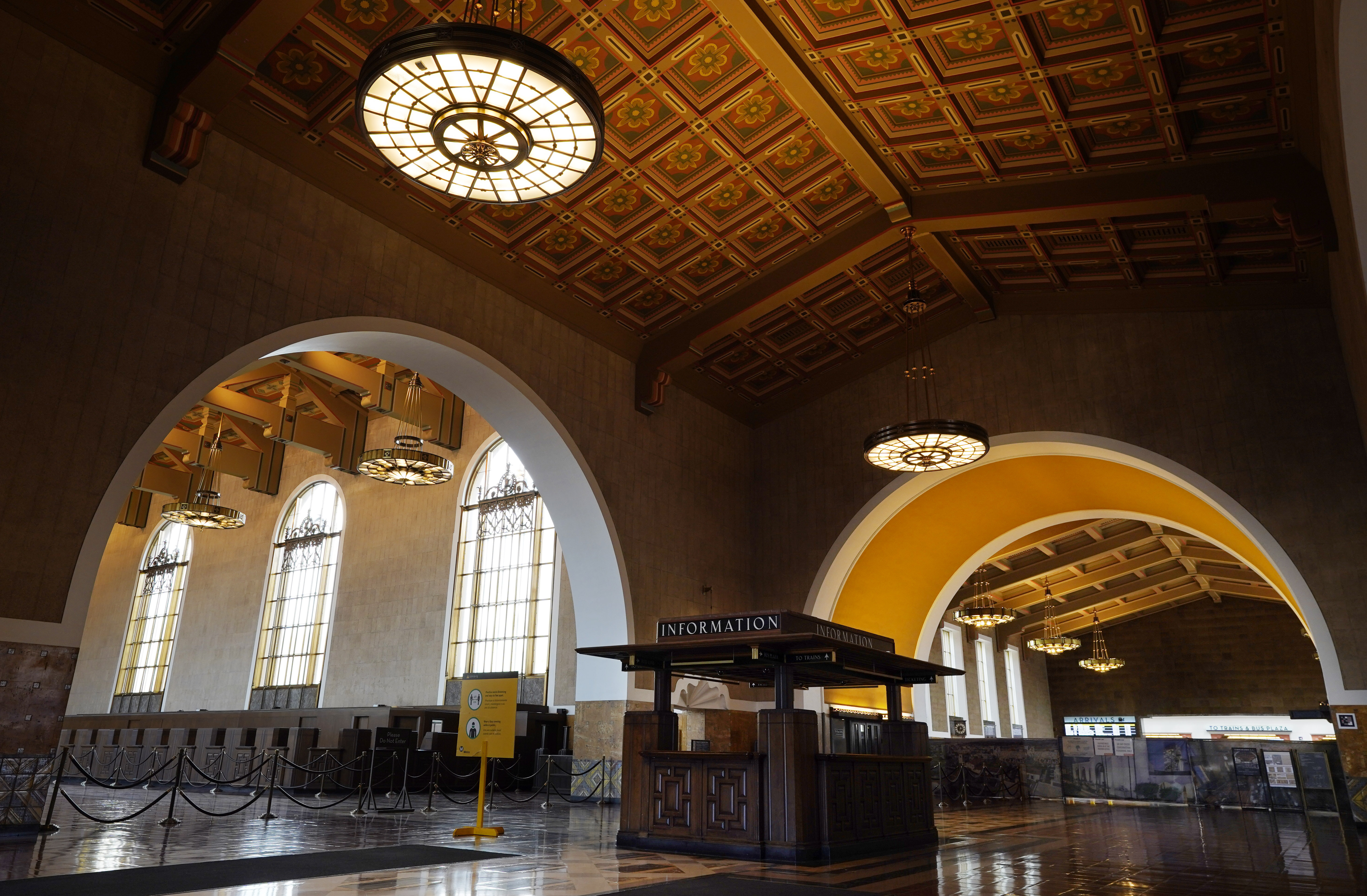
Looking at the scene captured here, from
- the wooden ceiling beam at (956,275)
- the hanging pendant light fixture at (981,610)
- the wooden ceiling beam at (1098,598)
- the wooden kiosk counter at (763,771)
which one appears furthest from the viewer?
the wooden ceiling beam at (1098,598)

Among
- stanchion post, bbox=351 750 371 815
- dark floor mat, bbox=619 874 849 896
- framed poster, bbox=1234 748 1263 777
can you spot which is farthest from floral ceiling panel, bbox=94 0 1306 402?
framed poster, bbox=1234 748 1263 777

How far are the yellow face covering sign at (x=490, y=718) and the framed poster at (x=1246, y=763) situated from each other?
14.1 m

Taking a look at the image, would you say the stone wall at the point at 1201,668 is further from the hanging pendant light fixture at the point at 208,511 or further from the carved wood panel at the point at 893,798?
the hanging pendant light fixture at the point at 208,511

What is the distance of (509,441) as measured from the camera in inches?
491

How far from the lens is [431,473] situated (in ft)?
54.4

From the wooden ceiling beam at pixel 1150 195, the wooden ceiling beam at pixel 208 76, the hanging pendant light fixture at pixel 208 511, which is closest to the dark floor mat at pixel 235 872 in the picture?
the wooden ceiling beam at pixel 208 76

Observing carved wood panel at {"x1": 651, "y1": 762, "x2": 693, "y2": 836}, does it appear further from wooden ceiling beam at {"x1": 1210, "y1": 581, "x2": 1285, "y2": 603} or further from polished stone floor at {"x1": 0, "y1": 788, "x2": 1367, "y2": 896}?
wooden ceiling beam at {"x1": 1210, "y1": 581, "x2": 1285, "y2": 603}

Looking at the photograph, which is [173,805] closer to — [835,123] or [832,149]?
[835,123]

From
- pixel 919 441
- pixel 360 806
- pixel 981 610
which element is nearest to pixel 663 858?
pixel 360 806

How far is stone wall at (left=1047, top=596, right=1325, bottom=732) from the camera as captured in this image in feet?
93.1

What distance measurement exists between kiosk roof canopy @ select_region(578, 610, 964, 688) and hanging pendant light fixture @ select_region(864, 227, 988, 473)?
3.09m

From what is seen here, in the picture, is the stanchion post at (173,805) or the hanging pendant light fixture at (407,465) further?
the hanging pendant light fixture at (407,465)

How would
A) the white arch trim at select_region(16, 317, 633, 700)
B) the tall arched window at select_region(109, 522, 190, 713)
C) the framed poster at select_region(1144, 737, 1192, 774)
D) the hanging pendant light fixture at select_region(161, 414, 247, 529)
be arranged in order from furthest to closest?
the tall arched window at select_region(109, 522, 190, 713) < the hanging pendant light fixture at select_region(161, 414, 247, 529) < the framed poster at select_region(1144, 737, 1192, 774) < the white arch trim at select_region(16, 317, 633, 700)

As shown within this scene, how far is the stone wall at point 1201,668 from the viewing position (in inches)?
1117
